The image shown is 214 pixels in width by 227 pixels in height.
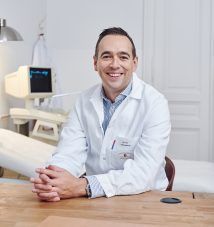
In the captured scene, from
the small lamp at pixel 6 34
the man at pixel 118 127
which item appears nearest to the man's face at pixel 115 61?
the man at pixel 118 127

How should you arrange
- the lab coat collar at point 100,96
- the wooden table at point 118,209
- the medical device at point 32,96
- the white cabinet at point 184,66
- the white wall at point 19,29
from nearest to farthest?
1. the wooden table at point 118,209
2. the lab coat collar at point 100,96
3. the medical device at point 32,96
4. the white wall at point 19,29
5. the white cabinet at point 184,66

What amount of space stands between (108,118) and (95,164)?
0.21 meters

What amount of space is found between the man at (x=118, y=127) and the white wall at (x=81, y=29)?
2.29 meters

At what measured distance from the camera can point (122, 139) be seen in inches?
63.2

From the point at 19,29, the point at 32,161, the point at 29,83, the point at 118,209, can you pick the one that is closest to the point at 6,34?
the point at 29,83

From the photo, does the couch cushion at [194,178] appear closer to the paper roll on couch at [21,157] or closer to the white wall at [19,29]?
the paper roll on couch at [21,157]

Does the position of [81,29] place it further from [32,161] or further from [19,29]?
[32,161]

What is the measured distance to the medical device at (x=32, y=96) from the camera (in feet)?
9.57

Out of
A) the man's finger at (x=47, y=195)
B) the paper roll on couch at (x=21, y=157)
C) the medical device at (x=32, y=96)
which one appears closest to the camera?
the man's finger at (x=47, y=195)

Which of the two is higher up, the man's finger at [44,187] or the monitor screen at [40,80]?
the monitor screen at [40,80]

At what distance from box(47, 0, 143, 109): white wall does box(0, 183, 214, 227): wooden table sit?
9.07 ft

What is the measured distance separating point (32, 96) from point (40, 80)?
17cm

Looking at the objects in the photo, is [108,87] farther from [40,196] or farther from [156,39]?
[156,39]

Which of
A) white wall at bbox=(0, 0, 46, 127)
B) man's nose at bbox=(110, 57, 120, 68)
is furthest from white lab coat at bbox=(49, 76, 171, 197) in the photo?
white wall at bbox=(0, 0, 46, 127)
